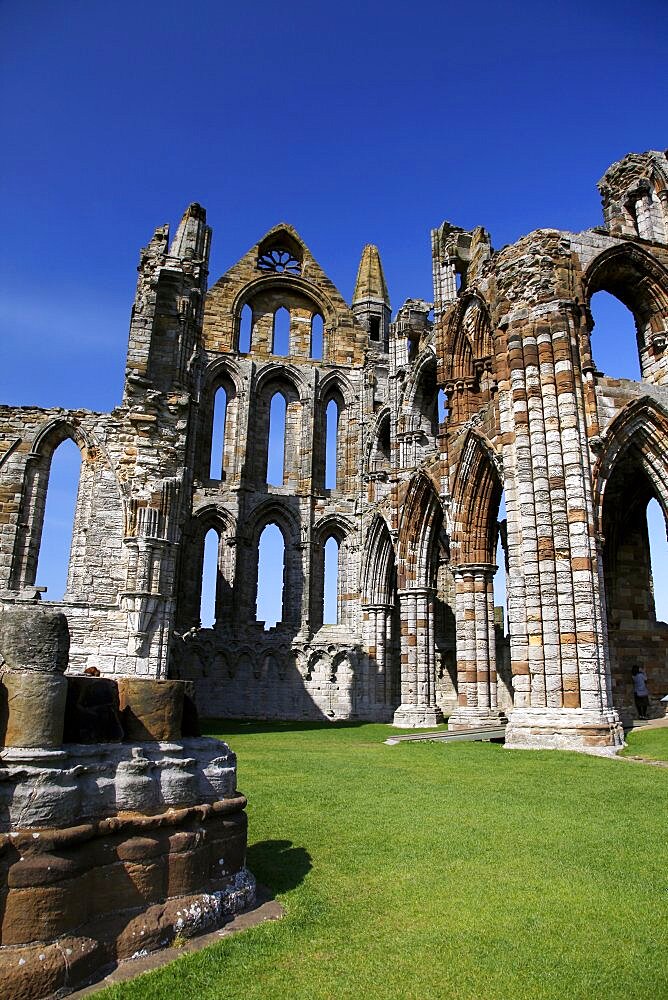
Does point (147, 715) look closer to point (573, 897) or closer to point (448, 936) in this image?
point (448, 936)

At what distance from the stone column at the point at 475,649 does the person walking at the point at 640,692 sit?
354cm

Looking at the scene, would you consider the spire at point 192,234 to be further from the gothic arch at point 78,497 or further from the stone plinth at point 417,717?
the stone plinth at point 417,717

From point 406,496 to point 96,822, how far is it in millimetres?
18548

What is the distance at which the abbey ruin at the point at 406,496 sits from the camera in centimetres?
1392

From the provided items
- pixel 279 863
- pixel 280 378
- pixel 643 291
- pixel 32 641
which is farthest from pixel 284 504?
pixel 32 641

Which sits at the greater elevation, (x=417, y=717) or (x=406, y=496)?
(x=406, y=496)

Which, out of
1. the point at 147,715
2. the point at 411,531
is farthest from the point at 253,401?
the point at 147,715

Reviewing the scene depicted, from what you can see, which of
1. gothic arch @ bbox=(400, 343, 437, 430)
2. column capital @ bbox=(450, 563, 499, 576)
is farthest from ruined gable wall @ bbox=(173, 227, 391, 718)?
column capital @ bbox=(450, 563, 499, 576)

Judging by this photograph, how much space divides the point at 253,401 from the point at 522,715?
18.5 m

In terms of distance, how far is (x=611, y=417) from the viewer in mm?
14641

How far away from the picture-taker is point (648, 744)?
12.8 m

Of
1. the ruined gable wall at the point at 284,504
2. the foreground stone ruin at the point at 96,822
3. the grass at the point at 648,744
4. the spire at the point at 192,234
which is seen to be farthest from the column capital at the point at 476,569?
the spire at the point at 192,234

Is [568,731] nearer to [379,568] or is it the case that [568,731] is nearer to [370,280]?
[379,568]

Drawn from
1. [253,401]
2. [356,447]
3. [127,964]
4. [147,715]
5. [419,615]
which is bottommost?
[127,964]
